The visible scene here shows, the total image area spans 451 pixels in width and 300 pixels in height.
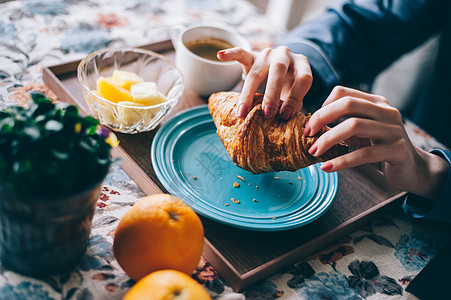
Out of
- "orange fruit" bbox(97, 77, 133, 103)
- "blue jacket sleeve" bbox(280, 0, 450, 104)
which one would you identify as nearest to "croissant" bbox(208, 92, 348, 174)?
"orange fruit" bbox(97, 77, 133, 103)

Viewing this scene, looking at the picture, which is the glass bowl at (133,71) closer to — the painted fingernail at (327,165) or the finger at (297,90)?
the finger at (297,90)

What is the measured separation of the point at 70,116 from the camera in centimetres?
48

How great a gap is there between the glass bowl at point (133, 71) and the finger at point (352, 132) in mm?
332

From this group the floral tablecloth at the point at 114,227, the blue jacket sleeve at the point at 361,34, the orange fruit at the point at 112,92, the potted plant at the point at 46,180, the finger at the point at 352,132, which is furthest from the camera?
the blue jacket sleeve at the point at 361,34

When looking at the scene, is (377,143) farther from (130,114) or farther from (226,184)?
(130,114)

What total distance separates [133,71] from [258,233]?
54cm

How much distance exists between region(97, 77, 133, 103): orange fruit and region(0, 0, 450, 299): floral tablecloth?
0.14 metres

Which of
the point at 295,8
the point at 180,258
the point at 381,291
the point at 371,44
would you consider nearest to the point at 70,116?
the point at 180,258

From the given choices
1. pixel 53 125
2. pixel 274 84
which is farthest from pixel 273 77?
pixel 53 125

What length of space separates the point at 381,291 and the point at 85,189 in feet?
1.75

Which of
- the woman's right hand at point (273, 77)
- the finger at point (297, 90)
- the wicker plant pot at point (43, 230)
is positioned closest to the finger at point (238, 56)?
the woman's right hand at point (273, 77)

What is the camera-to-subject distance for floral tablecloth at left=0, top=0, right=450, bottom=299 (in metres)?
0.58

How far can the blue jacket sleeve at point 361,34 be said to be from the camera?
1.09m

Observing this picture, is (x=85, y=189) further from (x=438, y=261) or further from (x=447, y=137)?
Result: (x=447, y=137)
